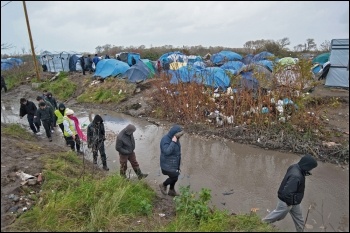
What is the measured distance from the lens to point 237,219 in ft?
14.0

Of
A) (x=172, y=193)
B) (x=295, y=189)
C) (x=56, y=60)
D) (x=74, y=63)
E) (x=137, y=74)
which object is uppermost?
(x=56, y=60)

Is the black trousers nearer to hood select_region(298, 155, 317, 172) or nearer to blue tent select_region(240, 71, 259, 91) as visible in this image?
hood select_region(298, 155, 317, 172)

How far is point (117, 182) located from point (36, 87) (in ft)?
60.2

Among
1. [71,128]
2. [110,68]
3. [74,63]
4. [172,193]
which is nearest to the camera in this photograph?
[172,193]

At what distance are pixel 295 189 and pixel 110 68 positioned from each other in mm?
16420

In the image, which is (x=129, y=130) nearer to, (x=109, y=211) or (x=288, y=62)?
(x=109, y=211)

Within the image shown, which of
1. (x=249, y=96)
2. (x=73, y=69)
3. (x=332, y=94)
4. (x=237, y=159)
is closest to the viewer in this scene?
(x=237, y=159)

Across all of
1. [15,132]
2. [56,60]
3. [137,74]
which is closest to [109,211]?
[15,132]

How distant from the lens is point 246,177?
662 cm

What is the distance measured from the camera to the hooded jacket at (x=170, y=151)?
16.6 ft

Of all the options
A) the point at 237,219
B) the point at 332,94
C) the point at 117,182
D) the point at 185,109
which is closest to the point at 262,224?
the point at 237,219

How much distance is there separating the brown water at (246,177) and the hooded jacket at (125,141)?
112 centimetres

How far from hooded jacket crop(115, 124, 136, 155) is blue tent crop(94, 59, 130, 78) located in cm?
1276

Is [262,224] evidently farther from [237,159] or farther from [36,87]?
[36,87]
